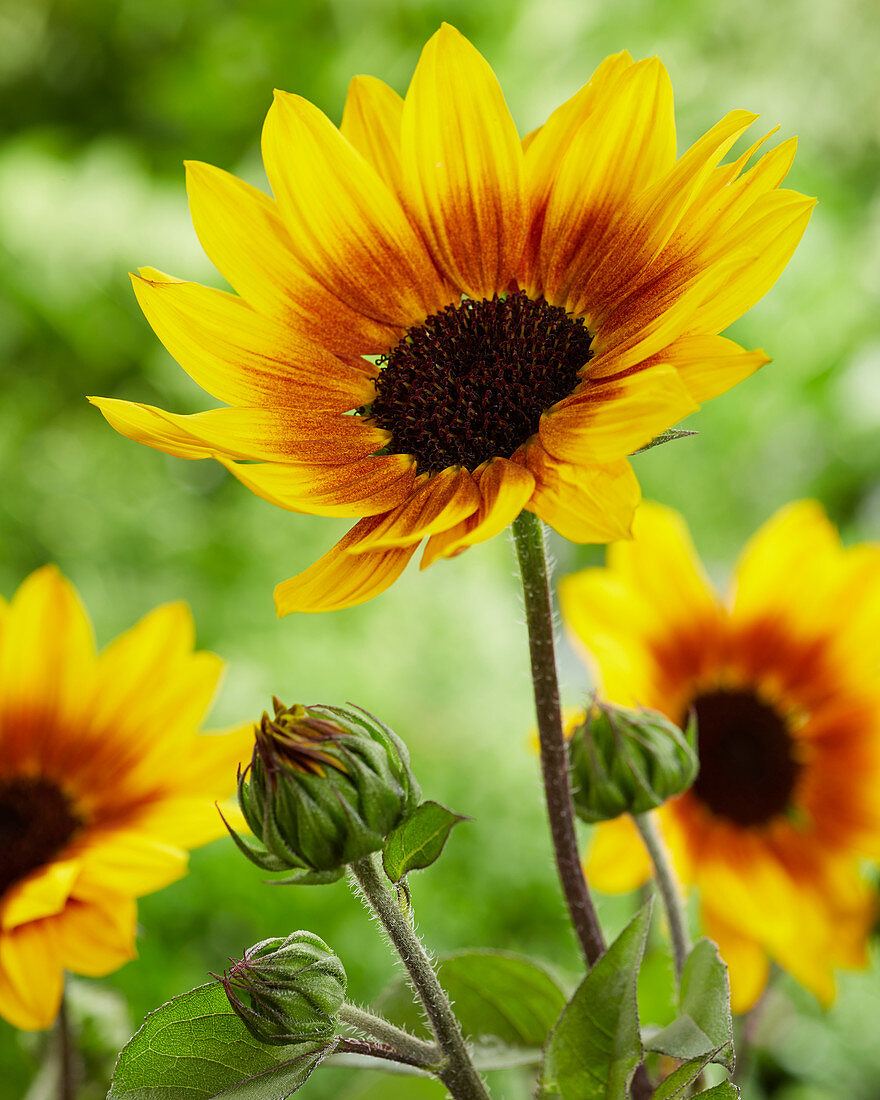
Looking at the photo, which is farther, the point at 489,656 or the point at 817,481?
the point at 817,481

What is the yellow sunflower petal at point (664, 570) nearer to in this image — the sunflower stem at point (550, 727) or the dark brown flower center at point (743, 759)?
the dark brown flower center at point (743, 759)

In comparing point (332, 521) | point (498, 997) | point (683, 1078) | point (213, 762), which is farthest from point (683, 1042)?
point (332, 521)

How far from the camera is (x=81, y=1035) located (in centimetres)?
45

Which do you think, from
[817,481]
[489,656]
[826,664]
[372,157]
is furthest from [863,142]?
[372,157]

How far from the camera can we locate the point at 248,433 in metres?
0.29

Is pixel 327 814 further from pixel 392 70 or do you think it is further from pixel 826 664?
pixel 392 70

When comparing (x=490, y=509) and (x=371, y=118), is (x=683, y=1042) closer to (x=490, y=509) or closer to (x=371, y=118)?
(x=490, y=509)

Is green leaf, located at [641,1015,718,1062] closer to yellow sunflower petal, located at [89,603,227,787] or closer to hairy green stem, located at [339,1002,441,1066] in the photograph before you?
hairy green stem, located at [339,1002,441,1066]

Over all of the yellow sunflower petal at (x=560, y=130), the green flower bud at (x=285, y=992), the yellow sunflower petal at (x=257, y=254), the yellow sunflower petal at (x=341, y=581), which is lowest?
the green flower bud at (x=285, y=992)

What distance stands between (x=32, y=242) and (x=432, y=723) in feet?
3.57

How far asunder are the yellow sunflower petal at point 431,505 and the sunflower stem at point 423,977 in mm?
76

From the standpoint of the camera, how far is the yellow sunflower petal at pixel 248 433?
0.82ft

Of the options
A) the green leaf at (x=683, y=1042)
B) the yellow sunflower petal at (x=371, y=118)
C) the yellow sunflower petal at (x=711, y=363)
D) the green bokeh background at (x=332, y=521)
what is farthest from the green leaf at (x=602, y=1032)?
the green bokeh background at (x=332, y=521)

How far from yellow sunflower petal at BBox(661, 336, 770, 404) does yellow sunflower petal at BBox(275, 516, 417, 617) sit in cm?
7
